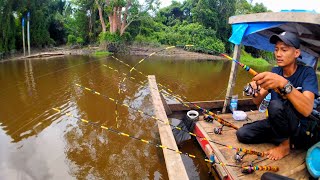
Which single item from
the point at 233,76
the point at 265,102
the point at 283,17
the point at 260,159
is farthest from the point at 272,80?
the point at 233,76

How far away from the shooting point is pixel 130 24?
109 ft

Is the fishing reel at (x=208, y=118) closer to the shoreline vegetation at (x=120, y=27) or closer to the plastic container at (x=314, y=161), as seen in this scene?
the plastic container at (x=314, y=161)

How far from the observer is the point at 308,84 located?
3111 millimetres

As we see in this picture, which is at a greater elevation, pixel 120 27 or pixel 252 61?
pixel 120 27

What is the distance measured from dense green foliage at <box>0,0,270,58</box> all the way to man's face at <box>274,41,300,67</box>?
2569 centimetres

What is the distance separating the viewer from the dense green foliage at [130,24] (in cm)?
2794

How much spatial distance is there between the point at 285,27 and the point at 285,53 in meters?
1.72

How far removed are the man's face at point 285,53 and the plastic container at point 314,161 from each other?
1.15 metres

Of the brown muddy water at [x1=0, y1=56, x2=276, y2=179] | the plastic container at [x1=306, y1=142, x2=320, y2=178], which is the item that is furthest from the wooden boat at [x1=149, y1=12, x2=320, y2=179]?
the brown muddy water at [x1=0, y1=56, x2=276, y2=179]

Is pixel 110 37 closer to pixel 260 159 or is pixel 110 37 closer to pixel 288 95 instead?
pixel 260 159

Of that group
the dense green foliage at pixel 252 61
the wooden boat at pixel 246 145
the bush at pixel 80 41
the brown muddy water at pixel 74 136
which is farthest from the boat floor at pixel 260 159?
the bush at pixel 80 41

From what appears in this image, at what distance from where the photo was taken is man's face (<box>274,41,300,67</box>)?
124 inches

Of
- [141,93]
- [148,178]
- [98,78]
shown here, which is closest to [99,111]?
[141,93]

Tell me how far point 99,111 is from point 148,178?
3.84m
